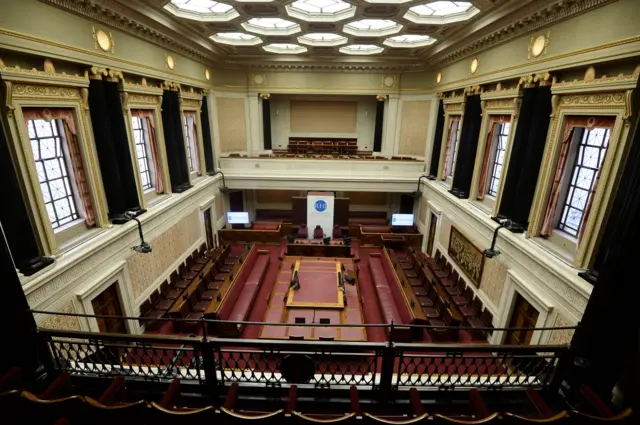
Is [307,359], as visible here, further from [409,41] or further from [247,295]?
[409,41]

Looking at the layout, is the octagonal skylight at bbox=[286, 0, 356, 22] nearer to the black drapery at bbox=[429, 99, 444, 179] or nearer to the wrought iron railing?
the black drapery at bbox=[429, 99, 444, 179]

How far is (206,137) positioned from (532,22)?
10806 millimetres

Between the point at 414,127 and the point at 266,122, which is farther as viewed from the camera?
the point at 266,122

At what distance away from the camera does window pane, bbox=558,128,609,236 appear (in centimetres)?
549

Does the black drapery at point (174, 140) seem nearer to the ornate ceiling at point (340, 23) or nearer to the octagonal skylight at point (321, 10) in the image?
the ornate ceiling at point (340, 23)

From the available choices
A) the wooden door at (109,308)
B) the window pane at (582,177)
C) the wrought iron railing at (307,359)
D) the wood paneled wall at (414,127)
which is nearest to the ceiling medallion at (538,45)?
the window pane at (582,177)

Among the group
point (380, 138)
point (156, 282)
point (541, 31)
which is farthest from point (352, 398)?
point (380, 138)

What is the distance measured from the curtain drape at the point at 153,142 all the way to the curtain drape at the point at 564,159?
32.2 feet

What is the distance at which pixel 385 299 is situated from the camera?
29.1 feet

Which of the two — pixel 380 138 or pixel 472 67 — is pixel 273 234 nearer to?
pixel 380 138

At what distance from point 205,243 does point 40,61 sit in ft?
26.2

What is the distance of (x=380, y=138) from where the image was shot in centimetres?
1530

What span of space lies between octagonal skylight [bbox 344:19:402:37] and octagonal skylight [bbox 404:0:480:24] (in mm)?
828

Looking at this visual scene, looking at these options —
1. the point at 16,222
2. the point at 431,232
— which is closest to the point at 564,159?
the point at 431,232
